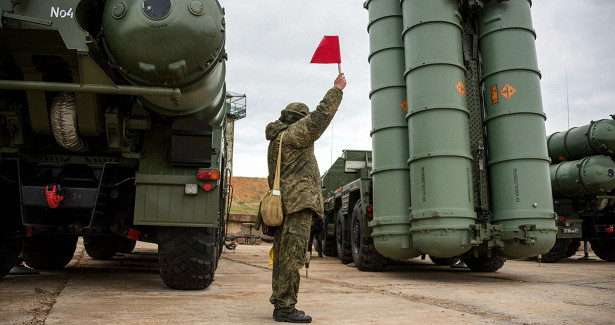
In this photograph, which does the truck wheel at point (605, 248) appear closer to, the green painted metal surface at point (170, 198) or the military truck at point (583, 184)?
the military truck at point (583, 184)

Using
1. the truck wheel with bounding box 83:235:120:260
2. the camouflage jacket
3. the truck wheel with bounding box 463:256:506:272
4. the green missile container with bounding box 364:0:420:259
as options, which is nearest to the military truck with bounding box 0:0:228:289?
the camouflage jacket

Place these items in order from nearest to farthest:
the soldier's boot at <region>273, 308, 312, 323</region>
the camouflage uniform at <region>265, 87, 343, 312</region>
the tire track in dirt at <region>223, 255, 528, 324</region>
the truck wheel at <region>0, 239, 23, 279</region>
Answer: the soldier's boot at <region>273, 308, 312, 323</region>, the camouflage uniform at <region>265, 87, 343, 312</region>, the tire track in dirt at <region>223, 255, 528, 324</region>, the truck wheel at <region>0, 239, 23, 279</region>

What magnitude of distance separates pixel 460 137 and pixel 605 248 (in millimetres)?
8642

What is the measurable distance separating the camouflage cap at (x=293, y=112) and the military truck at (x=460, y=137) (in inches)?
119

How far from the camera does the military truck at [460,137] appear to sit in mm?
5957

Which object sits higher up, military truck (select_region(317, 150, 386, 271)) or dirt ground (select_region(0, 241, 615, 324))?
military truck (select_region(317, 150, 386, 271))

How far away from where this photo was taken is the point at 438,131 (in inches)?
239

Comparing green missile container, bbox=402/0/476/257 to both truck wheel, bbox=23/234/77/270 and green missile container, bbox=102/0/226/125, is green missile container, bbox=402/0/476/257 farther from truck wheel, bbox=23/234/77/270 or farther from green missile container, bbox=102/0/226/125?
truck wheel, bbox=23/234/77/270

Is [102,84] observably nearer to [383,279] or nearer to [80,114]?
[80,114]

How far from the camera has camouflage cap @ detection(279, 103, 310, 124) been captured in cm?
348

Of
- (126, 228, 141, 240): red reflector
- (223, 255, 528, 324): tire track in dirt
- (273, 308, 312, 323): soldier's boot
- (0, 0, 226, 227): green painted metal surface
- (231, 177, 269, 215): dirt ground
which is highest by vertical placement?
(231, 177, 269, 215): dirt ground

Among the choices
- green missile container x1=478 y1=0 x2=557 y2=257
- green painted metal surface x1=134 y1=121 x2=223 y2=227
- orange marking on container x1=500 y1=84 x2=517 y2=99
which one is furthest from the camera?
orange marking on container x1=500 y1=84 x2=517 y2=99

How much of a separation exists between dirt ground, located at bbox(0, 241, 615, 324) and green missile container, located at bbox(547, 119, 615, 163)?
5.66 metres

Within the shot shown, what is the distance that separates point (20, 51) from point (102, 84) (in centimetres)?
64
